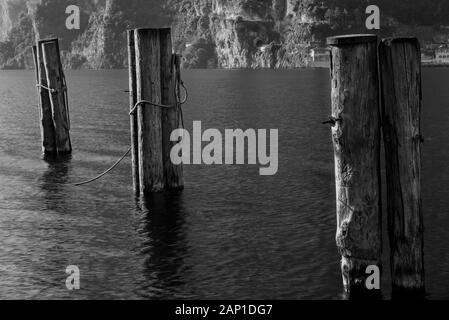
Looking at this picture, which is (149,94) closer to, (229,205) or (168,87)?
(168,87)

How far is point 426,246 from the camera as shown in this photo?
2086cm

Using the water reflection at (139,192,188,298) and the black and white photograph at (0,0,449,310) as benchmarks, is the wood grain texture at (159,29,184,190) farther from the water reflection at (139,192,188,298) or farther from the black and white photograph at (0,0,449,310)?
the water reflection at (139,192,188,298)

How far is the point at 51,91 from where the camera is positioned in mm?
34875

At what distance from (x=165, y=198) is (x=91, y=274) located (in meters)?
7.57

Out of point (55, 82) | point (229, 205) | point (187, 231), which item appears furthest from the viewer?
point (55, 82)

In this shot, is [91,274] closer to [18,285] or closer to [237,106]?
[18,285]

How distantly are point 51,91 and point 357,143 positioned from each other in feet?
74.3

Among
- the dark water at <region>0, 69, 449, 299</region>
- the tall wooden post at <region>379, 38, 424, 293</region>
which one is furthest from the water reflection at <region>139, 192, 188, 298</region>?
the tall wooden post at <region>379, 38, 424, 293</region>

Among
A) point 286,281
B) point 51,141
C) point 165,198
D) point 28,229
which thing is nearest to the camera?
point 286,281

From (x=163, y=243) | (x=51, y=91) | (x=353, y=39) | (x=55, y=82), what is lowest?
(x=163, y=243)

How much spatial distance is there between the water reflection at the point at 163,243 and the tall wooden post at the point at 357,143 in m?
4.77

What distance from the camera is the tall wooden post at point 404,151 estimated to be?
48.3 ft

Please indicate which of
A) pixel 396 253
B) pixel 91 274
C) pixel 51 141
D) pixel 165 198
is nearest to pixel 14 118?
pixel 51 141

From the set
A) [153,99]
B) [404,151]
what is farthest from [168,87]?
[404,151]
